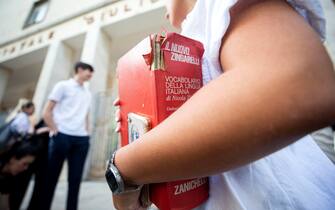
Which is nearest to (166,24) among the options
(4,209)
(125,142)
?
(4,209)

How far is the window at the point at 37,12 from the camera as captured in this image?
665 centimetres

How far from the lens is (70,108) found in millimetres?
1998

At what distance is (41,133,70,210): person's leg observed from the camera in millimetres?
1749

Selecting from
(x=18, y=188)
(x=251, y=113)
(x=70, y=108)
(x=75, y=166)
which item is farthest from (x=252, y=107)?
(x=18, y=188)

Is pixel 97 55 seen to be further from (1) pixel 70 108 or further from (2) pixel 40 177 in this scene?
(2) pixel 40 177

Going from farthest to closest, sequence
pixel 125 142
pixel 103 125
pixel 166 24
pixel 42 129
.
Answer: pixel 166 24 → pixel 103 125 → pixel 42 129 → pixel 125 142

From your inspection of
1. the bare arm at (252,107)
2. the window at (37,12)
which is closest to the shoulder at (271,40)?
the bare arm at (252,107)

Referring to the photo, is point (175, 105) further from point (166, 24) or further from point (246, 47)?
point (166, 24)

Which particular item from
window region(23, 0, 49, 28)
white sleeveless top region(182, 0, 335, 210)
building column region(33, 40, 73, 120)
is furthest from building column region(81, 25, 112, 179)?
white sleeveless top region(182, 0, 335, 210)

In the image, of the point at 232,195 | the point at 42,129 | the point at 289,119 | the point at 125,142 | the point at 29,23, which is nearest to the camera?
the point at 289,119

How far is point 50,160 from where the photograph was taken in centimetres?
180

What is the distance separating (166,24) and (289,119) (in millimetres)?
4793

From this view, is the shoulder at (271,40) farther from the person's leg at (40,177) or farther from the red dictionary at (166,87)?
the person's leg at (40,177)

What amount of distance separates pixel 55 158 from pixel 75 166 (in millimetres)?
168
